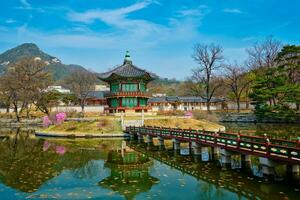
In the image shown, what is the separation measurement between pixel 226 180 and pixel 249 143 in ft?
9.68

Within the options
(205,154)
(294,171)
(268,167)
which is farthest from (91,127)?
(294,171)

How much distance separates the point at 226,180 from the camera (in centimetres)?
1683

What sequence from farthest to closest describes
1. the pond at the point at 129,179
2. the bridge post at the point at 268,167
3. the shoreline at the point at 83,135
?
1. the shoreline at the point at 83,135
2. the bridge post at the point at 268,167
3. the pond at the point at 129,179

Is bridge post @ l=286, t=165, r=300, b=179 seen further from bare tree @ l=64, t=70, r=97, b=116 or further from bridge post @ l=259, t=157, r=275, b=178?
bare tree @ l=64, t=70, r=97, b=116

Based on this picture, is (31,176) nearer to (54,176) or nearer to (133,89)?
(54,176)

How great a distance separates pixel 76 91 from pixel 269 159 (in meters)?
72.3

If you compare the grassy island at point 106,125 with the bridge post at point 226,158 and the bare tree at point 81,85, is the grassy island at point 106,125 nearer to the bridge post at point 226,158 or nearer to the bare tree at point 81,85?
the bridge post at point 226,158

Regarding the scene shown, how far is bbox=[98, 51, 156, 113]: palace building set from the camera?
5438 centimetres

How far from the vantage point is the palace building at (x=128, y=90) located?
178 ft

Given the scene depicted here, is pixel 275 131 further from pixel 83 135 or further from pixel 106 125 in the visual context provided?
pixel 83 135

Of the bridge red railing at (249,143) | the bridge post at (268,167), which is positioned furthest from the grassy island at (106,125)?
the bridge post at (268,167)

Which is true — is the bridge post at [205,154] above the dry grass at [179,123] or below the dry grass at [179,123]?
below

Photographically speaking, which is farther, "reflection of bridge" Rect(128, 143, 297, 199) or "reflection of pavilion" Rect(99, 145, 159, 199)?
"reflection of pavilion" Rect(99, 145, 159, 199)

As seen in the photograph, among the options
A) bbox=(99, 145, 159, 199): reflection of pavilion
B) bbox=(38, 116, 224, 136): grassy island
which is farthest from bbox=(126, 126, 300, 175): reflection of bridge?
bbox=(38, 116, 224, 136): grassy island
